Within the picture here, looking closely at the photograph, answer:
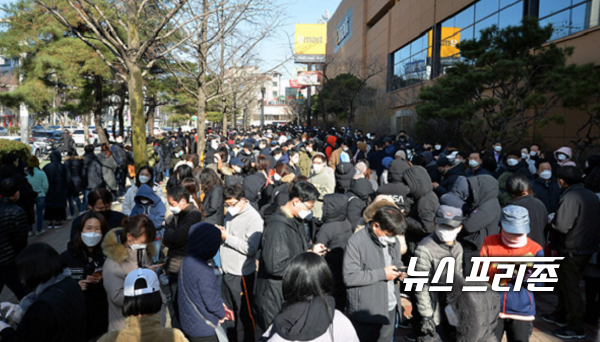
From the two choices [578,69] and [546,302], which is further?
[578,69]

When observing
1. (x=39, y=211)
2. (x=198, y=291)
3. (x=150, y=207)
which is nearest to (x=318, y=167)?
(x=150, y=207)

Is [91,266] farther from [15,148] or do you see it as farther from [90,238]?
[15,148]

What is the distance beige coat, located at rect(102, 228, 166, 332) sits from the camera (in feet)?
11.8

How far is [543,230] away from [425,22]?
1193 inches

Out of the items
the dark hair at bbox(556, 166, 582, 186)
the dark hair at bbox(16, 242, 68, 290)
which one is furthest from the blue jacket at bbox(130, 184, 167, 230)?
the dark hair at bbox(556, 166, 582, 186)

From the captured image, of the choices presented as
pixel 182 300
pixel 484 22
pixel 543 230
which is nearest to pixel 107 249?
pixel 182 300

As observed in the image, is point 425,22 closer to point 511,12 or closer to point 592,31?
point 511,12

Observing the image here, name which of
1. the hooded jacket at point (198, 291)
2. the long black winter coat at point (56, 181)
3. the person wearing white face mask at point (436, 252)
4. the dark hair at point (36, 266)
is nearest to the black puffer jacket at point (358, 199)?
the person wearing white face mask at point (436, 252)

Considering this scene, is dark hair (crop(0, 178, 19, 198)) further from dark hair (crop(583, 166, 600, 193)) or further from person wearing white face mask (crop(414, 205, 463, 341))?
dark hair (crop(583, 166, 600, 193))

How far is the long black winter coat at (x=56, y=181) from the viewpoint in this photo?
33.3 feet

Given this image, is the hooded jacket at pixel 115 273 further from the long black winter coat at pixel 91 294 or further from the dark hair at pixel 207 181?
the dark hair at pixel 207 181

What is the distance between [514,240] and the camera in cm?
367

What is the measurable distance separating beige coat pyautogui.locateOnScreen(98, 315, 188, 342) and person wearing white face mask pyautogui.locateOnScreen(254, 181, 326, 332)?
48.5 inches

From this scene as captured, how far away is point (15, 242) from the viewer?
5.08 meters
